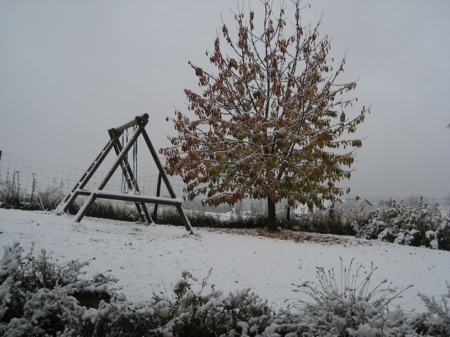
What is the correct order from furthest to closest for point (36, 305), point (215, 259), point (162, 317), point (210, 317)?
1. point (215, 259)
2. point (210, 317)
3. point (162, 317)
4. point (36, 305)

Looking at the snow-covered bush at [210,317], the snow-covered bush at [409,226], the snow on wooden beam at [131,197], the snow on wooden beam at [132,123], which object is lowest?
the snow-covered bush at [210,317]

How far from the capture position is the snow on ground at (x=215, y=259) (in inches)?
132

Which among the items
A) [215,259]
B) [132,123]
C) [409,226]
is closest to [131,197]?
[132,123]

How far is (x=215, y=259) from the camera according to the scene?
14.2 feet

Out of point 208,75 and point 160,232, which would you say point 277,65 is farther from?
point 160,232

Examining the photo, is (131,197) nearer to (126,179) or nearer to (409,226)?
(126,179)

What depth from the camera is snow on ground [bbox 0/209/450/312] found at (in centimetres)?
336

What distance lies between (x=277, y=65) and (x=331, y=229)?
15.8 ft

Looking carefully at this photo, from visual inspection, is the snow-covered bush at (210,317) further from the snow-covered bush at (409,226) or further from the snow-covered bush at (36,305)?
the snow-covered bush at (409,226)

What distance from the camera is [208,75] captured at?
306 inches

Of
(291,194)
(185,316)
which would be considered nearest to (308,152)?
(291,194)

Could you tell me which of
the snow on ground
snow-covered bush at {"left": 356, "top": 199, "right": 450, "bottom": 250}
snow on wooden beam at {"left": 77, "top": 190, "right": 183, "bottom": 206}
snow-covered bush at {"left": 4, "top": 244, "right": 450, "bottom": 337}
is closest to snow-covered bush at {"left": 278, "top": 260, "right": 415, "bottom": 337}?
snow-covered bush at {"left": 4, "top": 244, "right": 450, "bottom": 337}

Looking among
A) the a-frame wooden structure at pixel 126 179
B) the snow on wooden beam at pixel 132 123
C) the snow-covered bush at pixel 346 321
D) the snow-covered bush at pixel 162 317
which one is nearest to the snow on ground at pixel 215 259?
the a-frame wooden structure at pixel 126 179

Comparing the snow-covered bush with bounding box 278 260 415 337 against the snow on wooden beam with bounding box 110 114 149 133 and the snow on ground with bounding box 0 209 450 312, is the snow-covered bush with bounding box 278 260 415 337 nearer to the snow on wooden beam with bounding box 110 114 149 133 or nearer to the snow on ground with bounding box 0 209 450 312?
the snow on ground with bounding box 0 209 450 312
